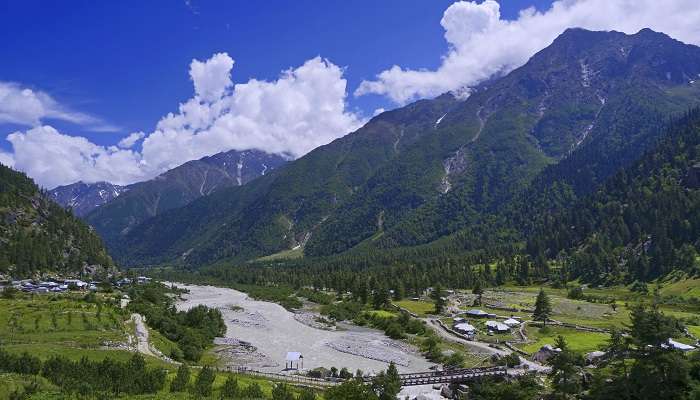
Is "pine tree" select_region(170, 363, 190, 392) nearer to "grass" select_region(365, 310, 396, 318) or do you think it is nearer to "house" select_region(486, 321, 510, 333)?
"house" select_region(486, 321, 510, 333)

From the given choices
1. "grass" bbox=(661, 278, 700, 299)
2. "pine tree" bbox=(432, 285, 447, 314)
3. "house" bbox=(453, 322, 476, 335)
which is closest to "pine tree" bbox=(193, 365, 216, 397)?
"house" bbox=(453, 322, 476, 335)

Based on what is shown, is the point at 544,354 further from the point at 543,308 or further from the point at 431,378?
the point at 543,308

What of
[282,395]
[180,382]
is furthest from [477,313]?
[180,382]

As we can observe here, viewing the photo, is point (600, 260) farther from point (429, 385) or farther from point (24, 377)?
point (24, 377)

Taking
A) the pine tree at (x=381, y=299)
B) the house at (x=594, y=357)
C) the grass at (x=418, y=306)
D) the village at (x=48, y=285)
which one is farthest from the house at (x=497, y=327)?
the village at (x=48, y=285)

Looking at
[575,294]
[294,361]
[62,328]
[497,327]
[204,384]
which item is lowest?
[294,361]

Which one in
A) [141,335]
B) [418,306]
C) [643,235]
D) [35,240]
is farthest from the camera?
[35,240]

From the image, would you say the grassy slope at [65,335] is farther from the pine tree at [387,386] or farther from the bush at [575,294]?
the bush at [575,294]
